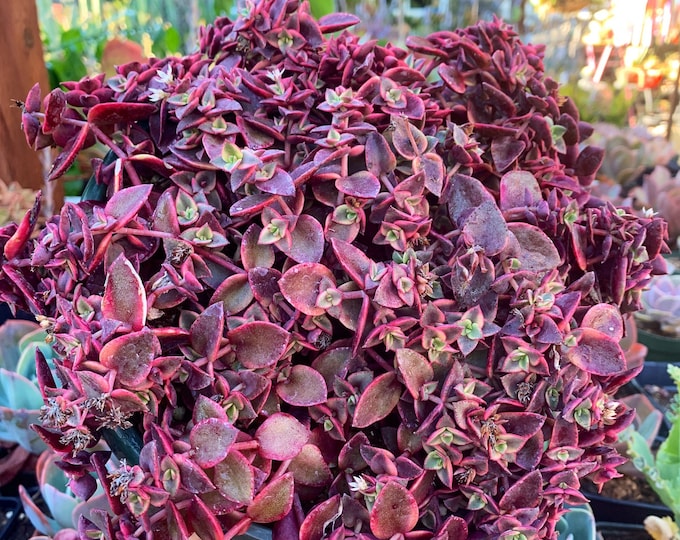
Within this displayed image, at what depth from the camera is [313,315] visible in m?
0.46

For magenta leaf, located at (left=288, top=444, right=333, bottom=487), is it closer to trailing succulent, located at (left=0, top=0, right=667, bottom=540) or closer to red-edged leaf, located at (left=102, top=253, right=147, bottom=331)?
trailing succulent, located at (left=0, top=0, right=667, bottom=540)

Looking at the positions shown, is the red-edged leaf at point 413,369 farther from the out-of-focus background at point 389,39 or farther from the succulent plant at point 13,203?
the succulent plant at point 13,203

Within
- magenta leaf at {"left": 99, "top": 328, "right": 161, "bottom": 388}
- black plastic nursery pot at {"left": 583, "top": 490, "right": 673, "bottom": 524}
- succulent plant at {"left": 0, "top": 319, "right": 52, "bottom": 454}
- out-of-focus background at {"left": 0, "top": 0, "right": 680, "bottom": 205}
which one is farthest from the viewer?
out-of-focus background at {"left": 0, "top": 0, "right": 680, "bottom": 205}

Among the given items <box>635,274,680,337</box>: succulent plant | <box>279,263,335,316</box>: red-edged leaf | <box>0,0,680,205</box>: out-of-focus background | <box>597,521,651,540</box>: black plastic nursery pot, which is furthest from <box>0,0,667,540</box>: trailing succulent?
<box>635,274,680,337</box>: succulent plant

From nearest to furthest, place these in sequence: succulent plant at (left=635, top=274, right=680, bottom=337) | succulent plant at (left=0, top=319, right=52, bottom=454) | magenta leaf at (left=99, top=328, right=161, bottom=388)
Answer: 1. magenta leaf at (left=99, top=328, right=161, bottom=388)
2. succulent plant at (left=0, top=319, right=52, bottom=454)
3. succulent plant at (left=635, top=274, right=680, bottom=337)

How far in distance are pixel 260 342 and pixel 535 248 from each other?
25 centimetres

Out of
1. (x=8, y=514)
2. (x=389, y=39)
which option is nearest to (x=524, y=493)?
(x=8, y=514)

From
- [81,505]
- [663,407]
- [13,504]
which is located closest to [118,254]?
[81,505]

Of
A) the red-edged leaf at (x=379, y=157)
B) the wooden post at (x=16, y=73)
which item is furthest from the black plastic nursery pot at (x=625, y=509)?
the wooden post at (x=16, y=73)

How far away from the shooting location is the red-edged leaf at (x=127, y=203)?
1.52 feet

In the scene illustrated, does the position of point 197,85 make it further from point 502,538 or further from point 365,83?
point 502,538

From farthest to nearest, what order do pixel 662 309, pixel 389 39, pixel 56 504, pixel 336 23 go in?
pixel 389 39
pixel 662 309
pixel 56 504
pixel 336 23

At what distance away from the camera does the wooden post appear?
1071mm

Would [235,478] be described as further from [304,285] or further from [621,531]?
[621,531]
